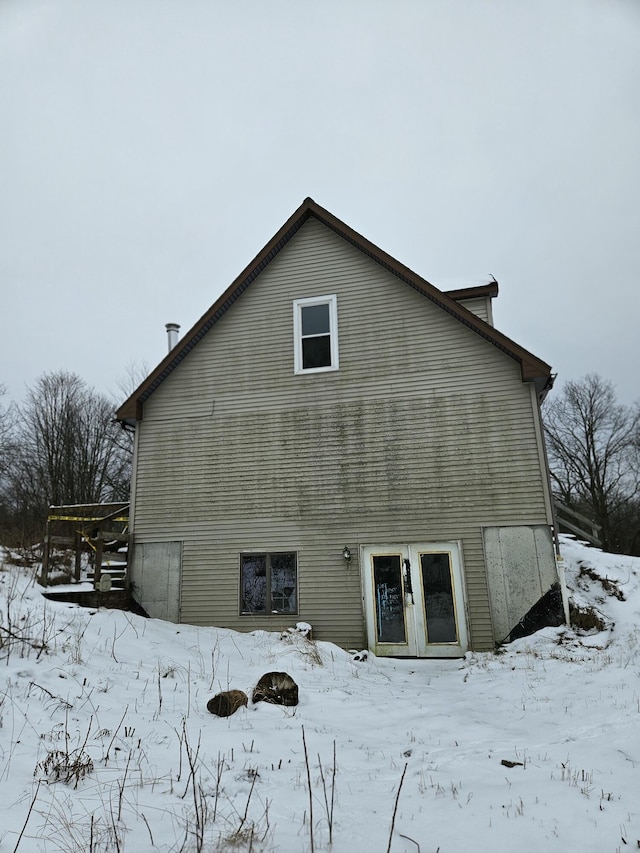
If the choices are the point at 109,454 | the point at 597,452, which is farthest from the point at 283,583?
the point at 597,452

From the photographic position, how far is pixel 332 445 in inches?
506

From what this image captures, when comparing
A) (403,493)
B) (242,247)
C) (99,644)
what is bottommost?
(99,644)

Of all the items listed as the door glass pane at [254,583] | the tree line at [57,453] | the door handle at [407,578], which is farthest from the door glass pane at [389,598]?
the tree line at [57,453]

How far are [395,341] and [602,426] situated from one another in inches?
1124

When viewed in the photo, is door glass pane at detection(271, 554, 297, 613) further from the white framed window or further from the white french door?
the white framed window

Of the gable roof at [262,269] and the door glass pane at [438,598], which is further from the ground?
the gable roof at [262,269]

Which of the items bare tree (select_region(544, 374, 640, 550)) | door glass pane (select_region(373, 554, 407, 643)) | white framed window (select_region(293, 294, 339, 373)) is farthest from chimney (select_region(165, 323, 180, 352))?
bare tree (select_region(544, 374, 640, 550))

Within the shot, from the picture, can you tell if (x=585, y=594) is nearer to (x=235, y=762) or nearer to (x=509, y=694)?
(x=509, y=694)

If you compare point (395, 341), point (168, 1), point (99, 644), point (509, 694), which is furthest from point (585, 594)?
point (168, 1)

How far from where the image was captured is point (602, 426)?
1444 inches

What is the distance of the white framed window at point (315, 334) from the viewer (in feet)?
44.2

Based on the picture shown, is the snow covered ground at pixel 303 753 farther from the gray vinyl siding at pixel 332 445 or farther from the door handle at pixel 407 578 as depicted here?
the gray vinyl siding at pixel 332 445

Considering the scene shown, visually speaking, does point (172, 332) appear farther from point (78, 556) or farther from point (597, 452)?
point (597, 452)

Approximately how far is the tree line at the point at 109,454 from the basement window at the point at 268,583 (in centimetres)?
2260
